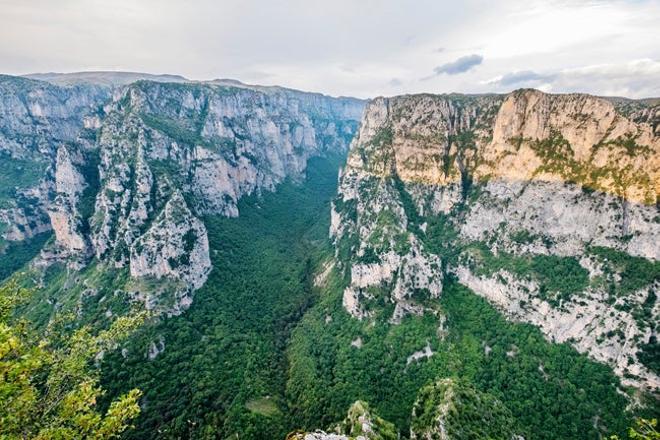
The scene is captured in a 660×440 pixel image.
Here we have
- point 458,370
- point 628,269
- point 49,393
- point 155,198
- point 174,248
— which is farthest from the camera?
point 155,198

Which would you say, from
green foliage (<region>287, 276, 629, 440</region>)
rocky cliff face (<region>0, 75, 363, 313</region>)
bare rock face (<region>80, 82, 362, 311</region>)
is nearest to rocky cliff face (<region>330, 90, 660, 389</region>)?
green foliage (<region>287, 276, 629, 440</region>)

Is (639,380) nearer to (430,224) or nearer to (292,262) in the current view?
(430,224)

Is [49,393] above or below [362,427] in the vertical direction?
above

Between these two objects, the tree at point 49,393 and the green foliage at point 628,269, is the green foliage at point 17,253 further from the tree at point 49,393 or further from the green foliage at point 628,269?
the green foliage at point 628,269

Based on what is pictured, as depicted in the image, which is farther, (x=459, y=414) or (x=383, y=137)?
(x=383, y=137)

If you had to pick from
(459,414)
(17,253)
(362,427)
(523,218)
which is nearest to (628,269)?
(523,218)

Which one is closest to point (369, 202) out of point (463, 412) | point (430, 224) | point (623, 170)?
point (430, 224)

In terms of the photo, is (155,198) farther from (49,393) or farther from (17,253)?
(49,393)

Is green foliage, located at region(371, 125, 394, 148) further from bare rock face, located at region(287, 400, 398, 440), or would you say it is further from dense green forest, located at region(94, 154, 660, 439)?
bare rock face, located at region(287, 400, 398, 440)
